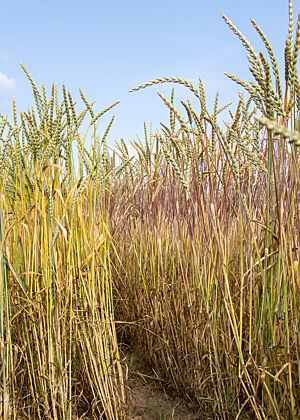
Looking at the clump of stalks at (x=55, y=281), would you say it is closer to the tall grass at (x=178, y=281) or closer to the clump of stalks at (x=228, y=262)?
the tall grass at (x=178, y=281)

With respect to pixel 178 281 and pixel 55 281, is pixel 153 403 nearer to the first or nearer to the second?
pixel 178 281

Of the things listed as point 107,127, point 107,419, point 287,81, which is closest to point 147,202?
point 107,127

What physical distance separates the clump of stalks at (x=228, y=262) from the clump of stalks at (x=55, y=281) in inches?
13.7

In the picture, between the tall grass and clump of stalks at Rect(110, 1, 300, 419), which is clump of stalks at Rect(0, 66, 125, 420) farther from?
clump of stalks at Rect(110, 1, 300, 419)

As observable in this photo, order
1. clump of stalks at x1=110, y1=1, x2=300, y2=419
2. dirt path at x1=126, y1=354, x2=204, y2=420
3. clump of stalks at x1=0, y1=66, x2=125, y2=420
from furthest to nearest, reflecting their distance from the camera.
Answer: dirt path at x1=126, y1=354, x2=204, y2=420 < clump of stalks at x1=0, y1=66, x2=125, y2=420 < clump of stalks at x1=110, y1=1, x2=300, y2=419

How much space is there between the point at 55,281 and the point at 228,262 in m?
0.64

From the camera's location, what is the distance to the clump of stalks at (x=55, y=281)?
1.40 metres

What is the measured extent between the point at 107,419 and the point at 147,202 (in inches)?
44.9

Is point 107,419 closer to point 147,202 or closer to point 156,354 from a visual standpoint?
point 156,354

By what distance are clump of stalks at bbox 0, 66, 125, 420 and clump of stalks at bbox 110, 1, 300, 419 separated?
13.7 inches

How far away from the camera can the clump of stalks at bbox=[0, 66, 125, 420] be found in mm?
1399

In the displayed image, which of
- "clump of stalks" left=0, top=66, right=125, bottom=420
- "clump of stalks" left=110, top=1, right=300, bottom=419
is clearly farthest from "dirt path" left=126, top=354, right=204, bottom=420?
"clump of stalks" left=0, top=66, right=125, bottom=420

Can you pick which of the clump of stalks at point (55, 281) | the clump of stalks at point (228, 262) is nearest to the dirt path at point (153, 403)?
the clump of stalks at point (228, 262)

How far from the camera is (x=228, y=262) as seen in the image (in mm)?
1537
